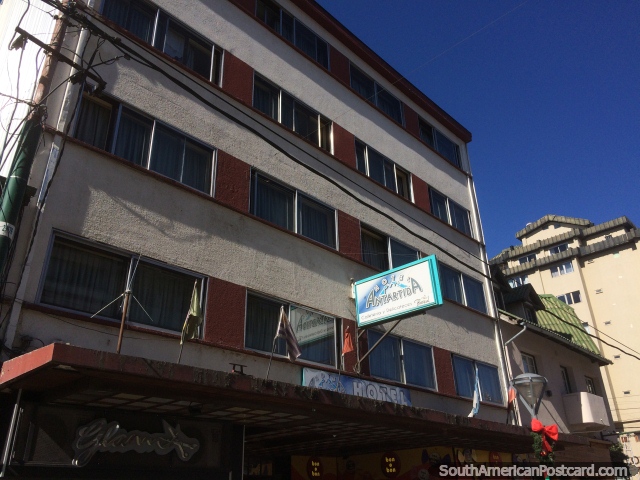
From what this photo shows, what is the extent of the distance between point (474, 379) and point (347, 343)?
20.8ft

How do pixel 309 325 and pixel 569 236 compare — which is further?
pixel 569 236

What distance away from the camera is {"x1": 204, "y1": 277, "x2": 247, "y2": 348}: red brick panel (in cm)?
1037

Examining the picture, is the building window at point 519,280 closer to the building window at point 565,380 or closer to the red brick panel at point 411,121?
the building window at point 565,380

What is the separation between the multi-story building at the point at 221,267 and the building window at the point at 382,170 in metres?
0.07

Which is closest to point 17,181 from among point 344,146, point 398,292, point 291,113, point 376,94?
point 398,292

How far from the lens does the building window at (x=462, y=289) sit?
18.0 meters

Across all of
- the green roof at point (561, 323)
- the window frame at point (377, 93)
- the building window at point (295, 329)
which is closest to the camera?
the building window at point (295, 329)

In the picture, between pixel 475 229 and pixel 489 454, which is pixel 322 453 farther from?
pixel 475 229

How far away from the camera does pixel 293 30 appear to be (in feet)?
54.3

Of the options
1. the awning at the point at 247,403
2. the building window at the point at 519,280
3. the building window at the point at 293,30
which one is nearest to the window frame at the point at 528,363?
the awning at the point at 247,403

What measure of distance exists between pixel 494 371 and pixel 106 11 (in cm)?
1567

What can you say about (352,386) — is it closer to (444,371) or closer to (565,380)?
(444,371)

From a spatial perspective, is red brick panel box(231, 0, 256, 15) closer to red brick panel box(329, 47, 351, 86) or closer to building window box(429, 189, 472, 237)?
red brick panel box(329, 47, 351, 86)

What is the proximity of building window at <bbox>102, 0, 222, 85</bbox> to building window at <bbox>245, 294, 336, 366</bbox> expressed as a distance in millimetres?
5794
